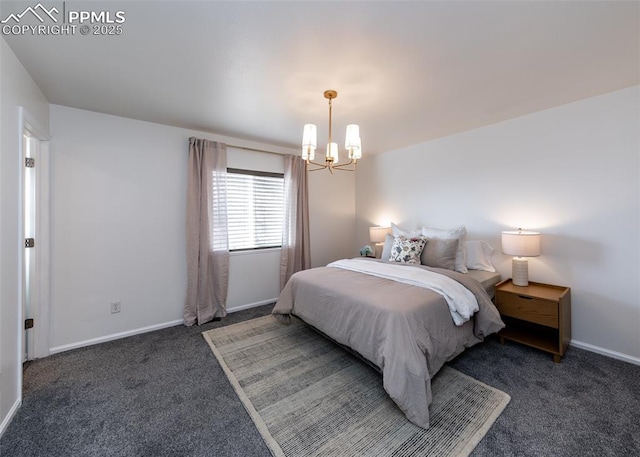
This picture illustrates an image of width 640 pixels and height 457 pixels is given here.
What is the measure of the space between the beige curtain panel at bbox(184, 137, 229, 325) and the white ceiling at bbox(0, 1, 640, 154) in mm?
546

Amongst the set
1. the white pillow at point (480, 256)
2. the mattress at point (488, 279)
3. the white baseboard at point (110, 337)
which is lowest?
the white baseboard at point (110, 337)

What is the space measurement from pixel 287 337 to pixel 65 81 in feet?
10.0

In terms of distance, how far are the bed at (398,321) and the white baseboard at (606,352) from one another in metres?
0.88

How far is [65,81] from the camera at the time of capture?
2.06 meters

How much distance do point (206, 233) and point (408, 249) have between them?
2538mm

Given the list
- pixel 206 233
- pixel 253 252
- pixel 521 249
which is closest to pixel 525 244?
pixel 521 249

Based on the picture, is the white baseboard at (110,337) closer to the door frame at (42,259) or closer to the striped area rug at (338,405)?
the door frame at (42,259)

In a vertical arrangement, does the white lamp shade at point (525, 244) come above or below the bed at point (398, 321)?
above

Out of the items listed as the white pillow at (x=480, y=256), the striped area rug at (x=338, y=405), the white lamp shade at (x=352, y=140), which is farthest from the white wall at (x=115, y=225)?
the white pillow at (x=480, y=256)

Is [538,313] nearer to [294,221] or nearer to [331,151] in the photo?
[331,151]

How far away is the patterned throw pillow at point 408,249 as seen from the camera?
9.86 feet

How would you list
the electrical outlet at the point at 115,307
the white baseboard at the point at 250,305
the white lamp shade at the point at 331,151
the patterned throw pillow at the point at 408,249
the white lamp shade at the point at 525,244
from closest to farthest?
the white lamp shade at the point at 331,151, the white lamp shade at the point at 525,244, the electrical outlet at the point at 115,307, the patterned throw pillow at the point at 408,249, the white baseboard at the point at 250,305

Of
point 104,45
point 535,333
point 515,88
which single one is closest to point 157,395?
point 104,45

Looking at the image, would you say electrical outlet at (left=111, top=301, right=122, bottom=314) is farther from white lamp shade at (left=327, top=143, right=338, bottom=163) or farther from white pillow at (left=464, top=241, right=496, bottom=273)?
white pillow at (left=464, top=241, right=496, bottom=273)
